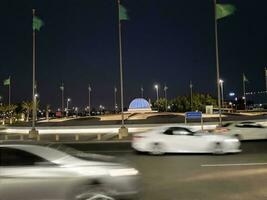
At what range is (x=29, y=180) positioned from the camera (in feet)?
26.1

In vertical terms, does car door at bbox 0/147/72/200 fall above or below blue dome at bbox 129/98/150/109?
below

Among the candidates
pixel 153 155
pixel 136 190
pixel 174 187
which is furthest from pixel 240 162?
pixel 136 190

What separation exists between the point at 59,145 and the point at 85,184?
1.17 meters

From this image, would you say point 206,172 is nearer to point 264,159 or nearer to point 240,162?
point 240,162

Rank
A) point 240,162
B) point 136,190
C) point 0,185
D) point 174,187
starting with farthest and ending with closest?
Result: 1. point 240,162
2. point 174,187
3. point 136,190
4. point 0,185

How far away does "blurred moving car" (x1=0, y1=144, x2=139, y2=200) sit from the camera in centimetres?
791

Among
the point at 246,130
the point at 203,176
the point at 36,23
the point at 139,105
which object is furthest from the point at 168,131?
the point at 139,105

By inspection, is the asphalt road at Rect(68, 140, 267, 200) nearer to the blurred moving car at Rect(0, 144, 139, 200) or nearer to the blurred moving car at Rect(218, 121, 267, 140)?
the blurred moving car at Rect(0, 144, 139, 200)

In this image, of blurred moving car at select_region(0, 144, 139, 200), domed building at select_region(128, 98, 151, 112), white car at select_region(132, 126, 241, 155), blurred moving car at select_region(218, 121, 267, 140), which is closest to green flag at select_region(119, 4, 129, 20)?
blurred moving car at select_region(218, 121, 267, 140)

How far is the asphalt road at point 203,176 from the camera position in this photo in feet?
35.9

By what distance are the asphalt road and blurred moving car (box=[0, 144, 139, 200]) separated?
7.35 ft

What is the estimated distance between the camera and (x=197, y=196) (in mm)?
10688

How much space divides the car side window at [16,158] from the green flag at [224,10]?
29.4 m

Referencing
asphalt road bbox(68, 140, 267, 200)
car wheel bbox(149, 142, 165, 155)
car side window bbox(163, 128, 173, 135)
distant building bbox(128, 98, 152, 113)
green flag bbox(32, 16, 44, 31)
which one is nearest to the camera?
asphalt road bbox(68, 140, 267, 200)
